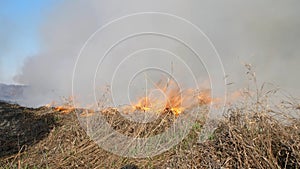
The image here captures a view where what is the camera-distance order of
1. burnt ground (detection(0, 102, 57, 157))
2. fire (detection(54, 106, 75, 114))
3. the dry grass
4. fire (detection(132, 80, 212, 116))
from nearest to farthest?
the dry grass, fire (detection(132, 80, 212, 116)), burnt ground (detection(0, 102, 57, 157)), fire (detection(54, 106, 75, 114))

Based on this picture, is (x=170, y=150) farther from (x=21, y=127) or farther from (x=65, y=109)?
(x=65, y=109)

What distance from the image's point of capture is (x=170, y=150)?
395 cm

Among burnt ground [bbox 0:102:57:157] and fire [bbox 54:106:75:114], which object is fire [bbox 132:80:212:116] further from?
fire [bbox 54:106:75:114]

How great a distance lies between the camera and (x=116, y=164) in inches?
148

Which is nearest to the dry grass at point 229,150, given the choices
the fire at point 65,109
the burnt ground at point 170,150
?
the burnt ground at point 170,150

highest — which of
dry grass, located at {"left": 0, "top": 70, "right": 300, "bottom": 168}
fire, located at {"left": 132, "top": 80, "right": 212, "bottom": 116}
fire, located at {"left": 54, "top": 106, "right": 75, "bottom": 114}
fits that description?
fire, located at {"left": 54, "top": 106, "right": 75, "bottom": 114}

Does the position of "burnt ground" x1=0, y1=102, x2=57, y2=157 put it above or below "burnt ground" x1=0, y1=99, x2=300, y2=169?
above

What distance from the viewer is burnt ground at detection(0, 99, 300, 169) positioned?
9.16 feet

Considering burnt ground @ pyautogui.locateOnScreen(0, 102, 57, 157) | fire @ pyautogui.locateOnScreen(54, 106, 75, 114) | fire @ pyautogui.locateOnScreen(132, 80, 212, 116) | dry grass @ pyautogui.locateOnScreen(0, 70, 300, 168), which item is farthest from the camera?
fire @ pyautogui.locateOnScreen(54, 106, 75, 114)

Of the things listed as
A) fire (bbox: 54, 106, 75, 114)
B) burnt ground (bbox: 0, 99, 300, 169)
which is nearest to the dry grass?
burnt ground (bbox: 0, 99, 300, 169)

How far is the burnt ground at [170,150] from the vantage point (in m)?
2.79

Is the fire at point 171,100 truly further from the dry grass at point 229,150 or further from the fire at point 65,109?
the fire at point 65,109

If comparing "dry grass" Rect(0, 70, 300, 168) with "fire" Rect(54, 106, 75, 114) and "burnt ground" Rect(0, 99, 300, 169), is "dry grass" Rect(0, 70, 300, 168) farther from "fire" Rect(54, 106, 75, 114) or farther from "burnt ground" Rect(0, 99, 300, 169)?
"fire" Rect(54, 106, 75, 114)

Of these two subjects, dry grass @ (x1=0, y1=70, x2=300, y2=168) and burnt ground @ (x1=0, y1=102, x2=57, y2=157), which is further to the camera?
burnt ground @ (x1=0, y1=102, x2=57, y2=157)
